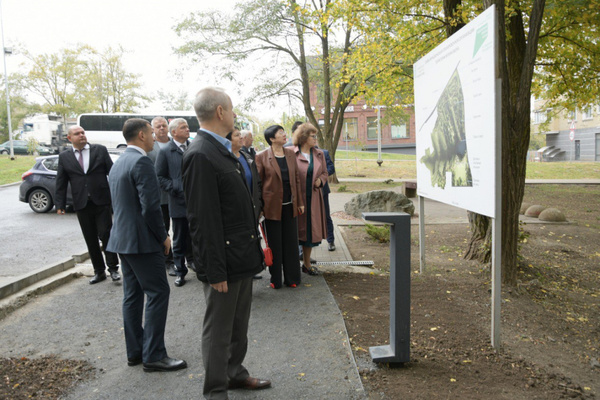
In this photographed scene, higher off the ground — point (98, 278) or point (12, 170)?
point (12, 170)

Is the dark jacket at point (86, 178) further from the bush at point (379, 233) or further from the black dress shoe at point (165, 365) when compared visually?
the bush at point (379, 233)

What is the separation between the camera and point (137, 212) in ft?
12.5

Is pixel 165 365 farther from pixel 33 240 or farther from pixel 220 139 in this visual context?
pixel 33 240

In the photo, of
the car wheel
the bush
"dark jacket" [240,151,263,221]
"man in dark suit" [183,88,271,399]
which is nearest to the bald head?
"man in dark suit" [183,88,271,399]

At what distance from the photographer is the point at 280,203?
5.62m

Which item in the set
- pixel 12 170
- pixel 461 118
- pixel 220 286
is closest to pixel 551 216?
pixel 461 118

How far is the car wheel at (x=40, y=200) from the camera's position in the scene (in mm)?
13016

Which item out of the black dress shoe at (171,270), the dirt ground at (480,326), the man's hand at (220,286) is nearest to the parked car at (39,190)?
the black dress shoe at (171,270)

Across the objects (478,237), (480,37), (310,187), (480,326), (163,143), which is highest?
(480,37)

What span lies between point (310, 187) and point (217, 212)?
11.6 feet

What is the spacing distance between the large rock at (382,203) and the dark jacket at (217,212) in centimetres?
845

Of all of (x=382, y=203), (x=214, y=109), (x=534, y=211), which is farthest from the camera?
(x=534, y=211)

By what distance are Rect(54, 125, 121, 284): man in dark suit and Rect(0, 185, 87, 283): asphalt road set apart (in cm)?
110

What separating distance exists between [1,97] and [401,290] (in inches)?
1926
